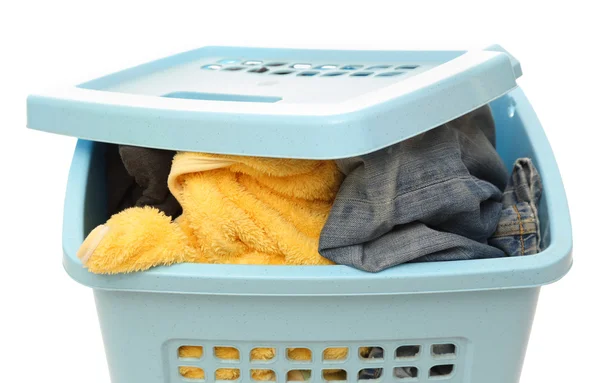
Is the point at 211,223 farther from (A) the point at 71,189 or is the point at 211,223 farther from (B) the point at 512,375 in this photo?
(B) the point at 512,375

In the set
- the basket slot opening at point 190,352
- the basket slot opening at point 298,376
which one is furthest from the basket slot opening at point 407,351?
the basket slot opening at point 190,352

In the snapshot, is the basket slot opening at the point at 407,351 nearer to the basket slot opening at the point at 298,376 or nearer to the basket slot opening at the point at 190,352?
the basket slot opening at the point at 298,376

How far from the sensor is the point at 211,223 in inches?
31.3

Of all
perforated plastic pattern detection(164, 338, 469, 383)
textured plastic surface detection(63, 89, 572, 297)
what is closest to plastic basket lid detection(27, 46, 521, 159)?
textured plastic surface detection(63, 89, 572, 297)

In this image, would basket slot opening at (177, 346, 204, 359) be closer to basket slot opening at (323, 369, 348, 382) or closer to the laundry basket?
the laundry basket

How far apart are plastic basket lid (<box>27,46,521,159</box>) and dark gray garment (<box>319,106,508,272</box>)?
6 centimetres

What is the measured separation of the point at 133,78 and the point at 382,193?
41 centimetres

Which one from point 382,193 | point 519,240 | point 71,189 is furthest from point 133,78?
point 519,240

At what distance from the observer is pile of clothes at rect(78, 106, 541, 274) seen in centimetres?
78

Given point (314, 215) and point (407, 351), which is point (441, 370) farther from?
point (314, 215)

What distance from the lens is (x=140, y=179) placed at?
880mm

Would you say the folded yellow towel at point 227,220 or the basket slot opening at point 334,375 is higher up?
the folded yellow towel at point 227,220

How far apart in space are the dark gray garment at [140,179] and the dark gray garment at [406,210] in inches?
8.4

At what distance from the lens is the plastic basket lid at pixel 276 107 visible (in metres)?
0.72
